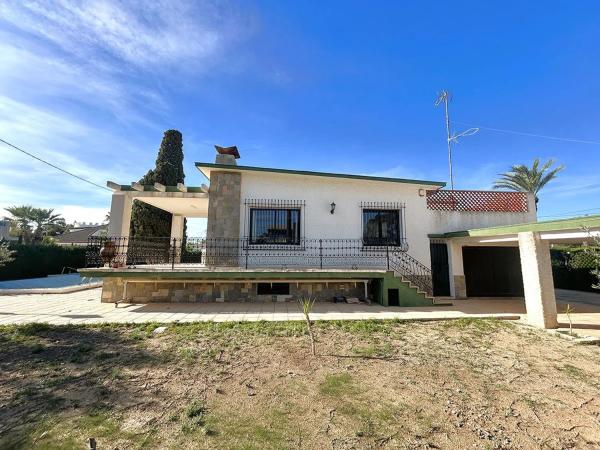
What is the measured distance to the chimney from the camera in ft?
33.6

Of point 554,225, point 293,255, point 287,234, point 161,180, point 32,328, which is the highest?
point 161,180

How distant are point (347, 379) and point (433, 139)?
16.9 meters

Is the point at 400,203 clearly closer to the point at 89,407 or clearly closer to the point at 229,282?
the point at 229,282

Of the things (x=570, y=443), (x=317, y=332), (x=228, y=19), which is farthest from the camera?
(x=228, y=19)

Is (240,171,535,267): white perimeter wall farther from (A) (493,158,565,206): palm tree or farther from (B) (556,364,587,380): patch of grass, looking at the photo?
(A) (493,158,565,206): palm tree

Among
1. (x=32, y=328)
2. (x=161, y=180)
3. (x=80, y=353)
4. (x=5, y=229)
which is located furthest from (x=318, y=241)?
(x=5, y=229)

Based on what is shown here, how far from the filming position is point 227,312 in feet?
24.9

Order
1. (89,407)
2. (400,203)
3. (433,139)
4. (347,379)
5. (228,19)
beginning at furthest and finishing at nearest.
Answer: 1. (433,139)
2. (400,203)
3. (228,19)
4. (347,379)
5. (89,407)

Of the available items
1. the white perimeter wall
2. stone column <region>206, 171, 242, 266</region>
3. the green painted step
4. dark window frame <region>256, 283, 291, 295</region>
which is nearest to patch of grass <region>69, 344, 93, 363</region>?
stone column <region>206, 171, 242, 266</region>

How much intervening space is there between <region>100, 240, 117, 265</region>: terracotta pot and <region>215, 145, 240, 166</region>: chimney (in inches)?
177

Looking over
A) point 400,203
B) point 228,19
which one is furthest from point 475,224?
point 228,19

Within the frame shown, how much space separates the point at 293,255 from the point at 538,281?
278 inches

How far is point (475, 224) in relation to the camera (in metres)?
11.5

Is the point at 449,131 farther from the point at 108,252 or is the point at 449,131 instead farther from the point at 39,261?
the point at 39,261
